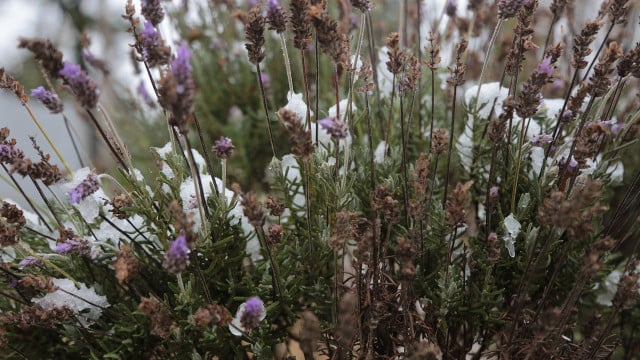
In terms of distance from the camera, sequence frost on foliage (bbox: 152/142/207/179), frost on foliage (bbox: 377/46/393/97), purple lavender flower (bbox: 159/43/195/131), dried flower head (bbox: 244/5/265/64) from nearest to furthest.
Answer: purple lavender flower (bbox: 159/43/195/131)
dried flower head (bbox: 244/5/265/64)
frost on foliage (bbox: 152/142/207/179)
frost on foliage (bbox: 377/46/393/97)

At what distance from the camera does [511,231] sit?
506 millimetres

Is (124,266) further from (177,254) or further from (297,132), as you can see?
(297,132)

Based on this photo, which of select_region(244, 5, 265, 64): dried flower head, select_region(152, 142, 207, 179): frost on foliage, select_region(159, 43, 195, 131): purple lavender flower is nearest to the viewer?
select_region(159, 43, 195, 131): purple lavender flower

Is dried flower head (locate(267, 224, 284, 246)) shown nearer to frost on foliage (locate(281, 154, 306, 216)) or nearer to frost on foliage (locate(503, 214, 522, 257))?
frost on foliage (locate(281, 154, 306, 216))

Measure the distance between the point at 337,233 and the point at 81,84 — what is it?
0.73ft

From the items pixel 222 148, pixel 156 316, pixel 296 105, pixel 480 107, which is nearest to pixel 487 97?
pixel 480 107

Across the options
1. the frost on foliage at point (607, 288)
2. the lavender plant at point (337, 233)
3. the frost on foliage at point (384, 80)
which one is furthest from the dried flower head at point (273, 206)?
the frost on foliage at point (607, 288)

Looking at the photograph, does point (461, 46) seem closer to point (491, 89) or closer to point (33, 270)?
point (491, 89)

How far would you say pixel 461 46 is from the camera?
1.61 ft

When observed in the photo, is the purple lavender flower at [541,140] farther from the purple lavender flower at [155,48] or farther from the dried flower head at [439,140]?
the purple lavender flower at [155,48]

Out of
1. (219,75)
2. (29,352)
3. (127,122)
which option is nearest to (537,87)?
(29,352)

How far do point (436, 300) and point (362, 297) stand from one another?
7 cm

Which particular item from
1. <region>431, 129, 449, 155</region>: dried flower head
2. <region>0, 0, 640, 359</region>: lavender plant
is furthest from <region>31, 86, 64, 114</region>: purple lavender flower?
<region>431, 129, 449, 155</region>: dried flower head

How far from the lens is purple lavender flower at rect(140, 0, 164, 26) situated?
459 millimetres
